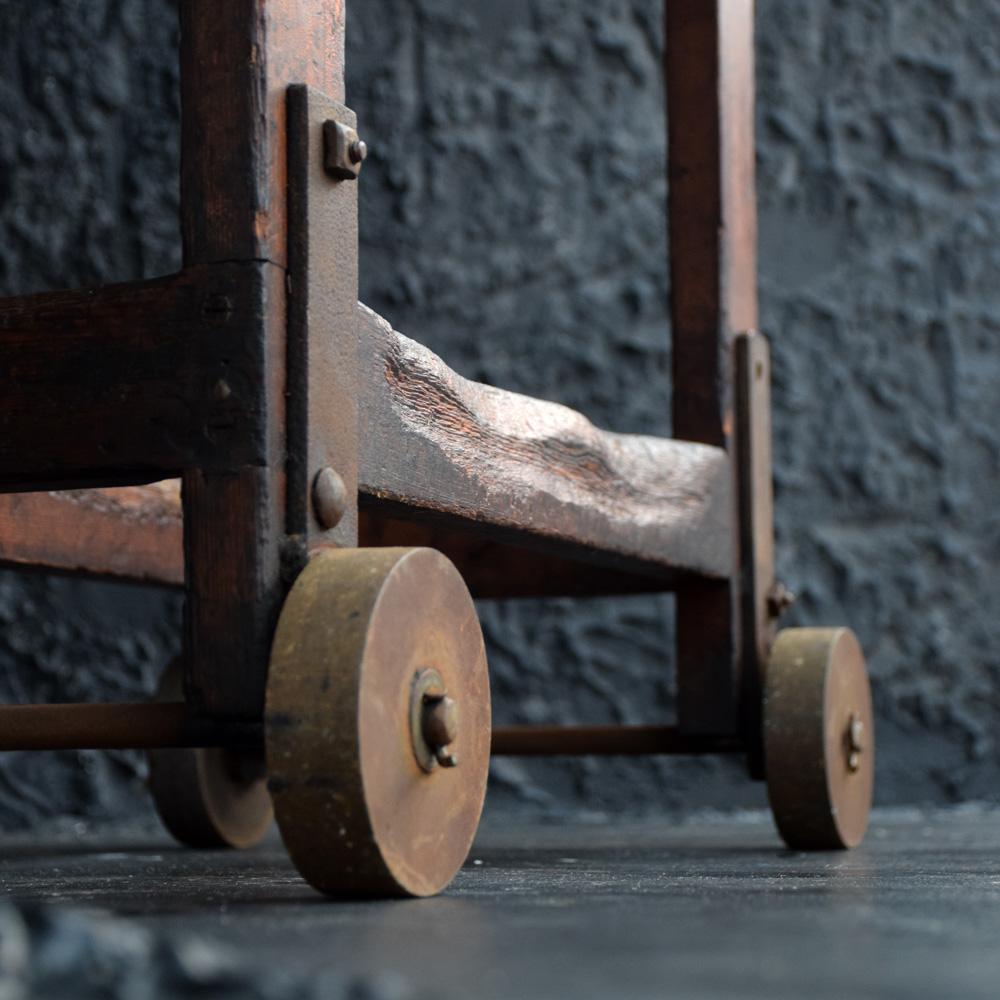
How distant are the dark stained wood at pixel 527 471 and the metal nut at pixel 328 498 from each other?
0.17 feet

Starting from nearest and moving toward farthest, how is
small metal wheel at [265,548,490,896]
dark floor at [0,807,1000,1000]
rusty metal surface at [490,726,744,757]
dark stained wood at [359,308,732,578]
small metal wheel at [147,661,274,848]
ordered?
1. dark floor at [0,807,1000,1000]
2. small metal wheel at [265,548,490,896]
3. dark stained wood at [359,308,732,578]
4. rusty metal surface at [490,726,744,757]
5. small metal wheel at [147,661,274,848]

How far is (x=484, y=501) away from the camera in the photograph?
131 centimetres

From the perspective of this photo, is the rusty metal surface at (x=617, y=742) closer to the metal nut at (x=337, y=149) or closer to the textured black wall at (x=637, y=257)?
the textured black wall at (x=637, y=257)

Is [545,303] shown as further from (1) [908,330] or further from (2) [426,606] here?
(2) [426,606]

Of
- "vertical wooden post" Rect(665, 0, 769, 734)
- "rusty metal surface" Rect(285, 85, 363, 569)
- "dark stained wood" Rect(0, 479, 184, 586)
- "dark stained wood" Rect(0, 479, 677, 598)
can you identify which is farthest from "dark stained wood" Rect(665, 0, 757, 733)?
"rusty metal surface" Rect(285, 85, 363, 569)

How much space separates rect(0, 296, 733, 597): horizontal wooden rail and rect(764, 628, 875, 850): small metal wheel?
16 cm

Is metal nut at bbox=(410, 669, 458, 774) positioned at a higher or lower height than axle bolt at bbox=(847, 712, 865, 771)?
higher

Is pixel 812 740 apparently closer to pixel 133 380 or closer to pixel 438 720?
pixel 438 720

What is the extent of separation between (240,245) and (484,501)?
0.33 metres

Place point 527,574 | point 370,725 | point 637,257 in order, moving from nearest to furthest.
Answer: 1. point 370,725
2. point 527,574
3. point 637,257

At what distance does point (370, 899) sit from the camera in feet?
3.24

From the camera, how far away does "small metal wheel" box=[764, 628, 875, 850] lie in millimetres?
1609

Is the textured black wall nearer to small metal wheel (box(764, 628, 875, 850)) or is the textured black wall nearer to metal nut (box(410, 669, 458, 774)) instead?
small metal wheel (box(764, 628, 875, 850))

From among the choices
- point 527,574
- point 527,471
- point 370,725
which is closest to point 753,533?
point 527,574
